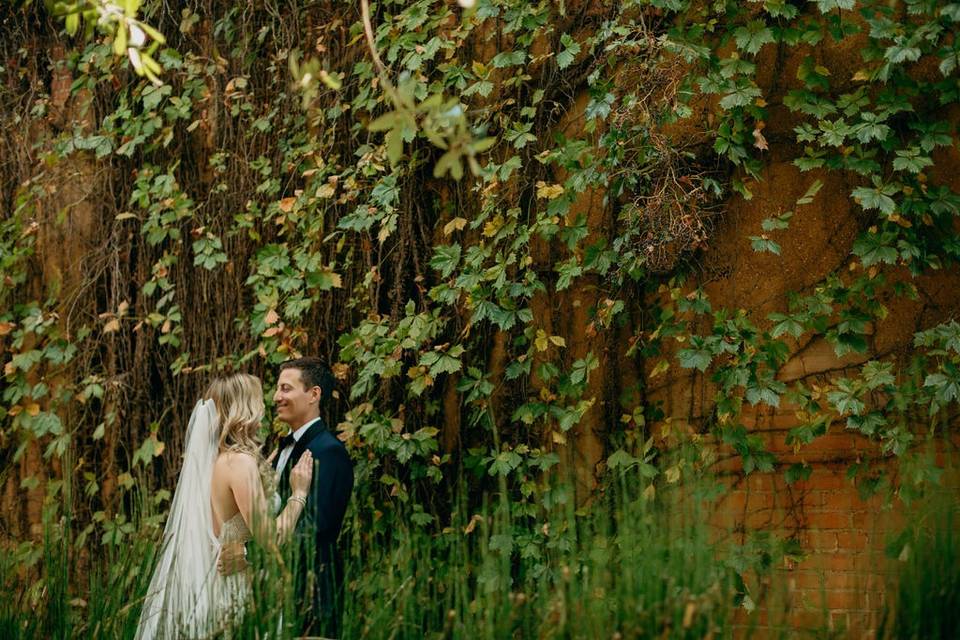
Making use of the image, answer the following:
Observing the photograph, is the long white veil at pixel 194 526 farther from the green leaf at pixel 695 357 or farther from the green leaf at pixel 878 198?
the green leaf at pixel 878 198

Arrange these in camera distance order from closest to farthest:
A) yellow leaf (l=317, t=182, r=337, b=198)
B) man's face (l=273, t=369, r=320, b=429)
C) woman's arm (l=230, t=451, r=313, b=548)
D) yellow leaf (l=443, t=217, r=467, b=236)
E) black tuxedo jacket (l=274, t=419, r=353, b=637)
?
black tuxedo jacket (l=274, t=419, r=353, b=637) < woman's arm (l=230, t=451, r=313, b=548) < man's face (l=273, t=369, r=320, b=429) < yellow leaf (l=443, t=217, r=467, b=236) < yellow leaf (l=317, t=182, r=337, b=198)

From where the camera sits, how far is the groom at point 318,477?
3.58 metres

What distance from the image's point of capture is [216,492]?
13.7 feet

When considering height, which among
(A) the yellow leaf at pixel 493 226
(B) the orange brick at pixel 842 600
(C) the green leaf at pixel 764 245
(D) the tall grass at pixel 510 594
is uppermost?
(A) the yellow leaf at pixel 493 226

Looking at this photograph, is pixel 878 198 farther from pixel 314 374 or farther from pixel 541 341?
pixel 314 374

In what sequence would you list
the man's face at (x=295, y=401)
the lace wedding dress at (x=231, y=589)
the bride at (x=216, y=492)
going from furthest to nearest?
the man's face at (x=295, y=401), the bride at (x=216, y=492), the lace wedding dress at (x=231, y=589)

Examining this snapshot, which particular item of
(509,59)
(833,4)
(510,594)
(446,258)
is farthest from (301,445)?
(833,4)

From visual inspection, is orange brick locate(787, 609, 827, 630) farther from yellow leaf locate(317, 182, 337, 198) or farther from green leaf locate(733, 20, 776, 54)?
yellow leaf locate(317, 182, 337, 198)

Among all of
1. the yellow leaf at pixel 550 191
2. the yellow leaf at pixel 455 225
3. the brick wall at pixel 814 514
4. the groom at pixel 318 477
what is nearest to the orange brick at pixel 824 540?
the brick wall at pixel 814 514

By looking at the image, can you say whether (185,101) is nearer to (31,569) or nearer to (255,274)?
(255,274)

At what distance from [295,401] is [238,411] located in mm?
248

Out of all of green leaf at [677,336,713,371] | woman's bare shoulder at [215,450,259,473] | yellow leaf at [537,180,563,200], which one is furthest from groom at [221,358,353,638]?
green leaf at [677,336,713,371]

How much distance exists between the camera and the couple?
388 centimetres

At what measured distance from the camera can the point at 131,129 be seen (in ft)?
19.2
